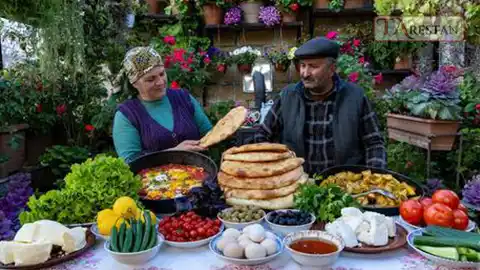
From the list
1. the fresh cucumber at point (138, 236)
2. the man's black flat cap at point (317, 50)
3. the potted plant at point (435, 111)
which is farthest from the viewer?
the potted plant at point (435, 111)

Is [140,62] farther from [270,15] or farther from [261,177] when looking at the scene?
[270,15]

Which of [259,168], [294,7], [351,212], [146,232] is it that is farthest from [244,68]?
[146,232]

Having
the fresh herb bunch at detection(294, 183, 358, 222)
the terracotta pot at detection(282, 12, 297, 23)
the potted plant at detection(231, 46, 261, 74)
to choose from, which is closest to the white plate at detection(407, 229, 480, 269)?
the fresh herb bunch at detection(294, 183, 358, 222)

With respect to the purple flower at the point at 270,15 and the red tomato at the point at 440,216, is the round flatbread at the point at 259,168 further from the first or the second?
the purple flower at the point at 270,15

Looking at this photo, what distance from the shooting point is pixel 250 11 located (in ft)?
16.6

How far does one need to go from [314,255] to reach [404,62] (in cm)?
426

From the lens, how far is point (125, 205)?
1567mm

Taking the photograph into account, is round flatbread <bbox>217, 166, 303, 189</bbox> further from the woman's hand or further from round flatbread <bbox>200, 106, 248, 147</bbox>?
the woman's hand

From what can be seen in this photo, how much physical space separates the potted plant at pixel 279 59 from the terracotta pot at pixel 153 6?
5.55 feet

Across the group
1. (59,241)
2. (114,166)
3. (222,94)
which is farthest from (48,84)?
(59,241)

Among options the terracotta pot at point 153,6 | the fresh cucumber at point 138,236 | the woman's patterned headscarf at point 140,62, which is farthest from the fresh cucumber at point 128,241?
the terracotta pot at point 153,6

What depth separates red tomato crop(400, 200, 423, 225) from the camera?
62.7 inches

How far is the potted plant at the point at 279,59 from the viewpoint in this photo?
4.93m

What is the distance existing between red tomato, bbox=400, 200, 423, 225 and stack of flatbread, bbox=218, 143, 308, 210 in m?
0.47
